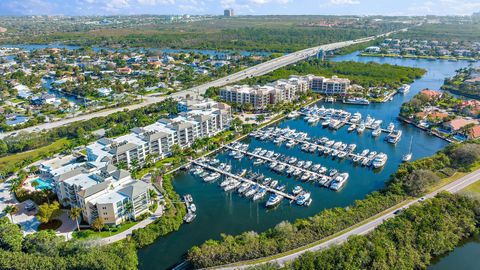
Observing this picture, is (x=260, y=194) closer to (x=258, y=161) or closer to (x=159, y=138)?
(x=258, y=161)

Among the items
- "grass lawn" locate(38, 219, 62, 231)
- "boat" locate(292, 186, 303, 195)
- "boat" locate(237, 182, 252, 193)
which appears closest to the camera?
"grass lawn" locate(38, 219, 62, 231)

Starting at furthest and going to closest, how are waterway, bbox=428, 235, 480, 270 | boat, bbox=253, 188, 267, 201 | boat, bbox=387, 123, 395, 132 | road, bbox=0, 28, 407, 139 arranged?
road, bbox=0, 28, 407, 139, boat, bbox=387, 123, 395, 132, boat, bbox=253, 188, 267, 201, waterway, bbox=428, 235, 480, 270

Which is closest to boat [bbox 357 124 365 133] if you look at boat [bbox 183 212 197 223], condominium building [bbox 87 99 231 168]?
condominium building [bbox 87 99 231 168]

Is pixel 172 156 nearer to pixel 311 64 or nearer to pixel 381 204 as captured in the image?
pixel 381 204

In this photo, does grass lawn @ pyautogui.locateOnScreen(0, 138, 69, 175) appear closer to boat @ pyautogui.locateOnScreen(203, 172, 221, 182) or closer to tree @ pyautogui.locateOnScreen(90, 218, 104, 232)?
tree @ pyautogui.locateOnScreen(90, 218, 104, 232)

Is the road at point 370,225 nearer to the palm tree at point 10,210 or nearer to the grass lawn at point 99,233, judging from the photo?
the grass lawn at point 99,233

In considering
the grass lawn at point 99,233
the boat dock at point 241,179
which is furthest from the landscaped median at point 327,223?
the grass lawn at point 99,233

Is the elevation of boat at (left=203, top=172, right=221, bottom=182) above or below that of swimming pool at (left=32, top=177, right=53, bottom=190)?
below
